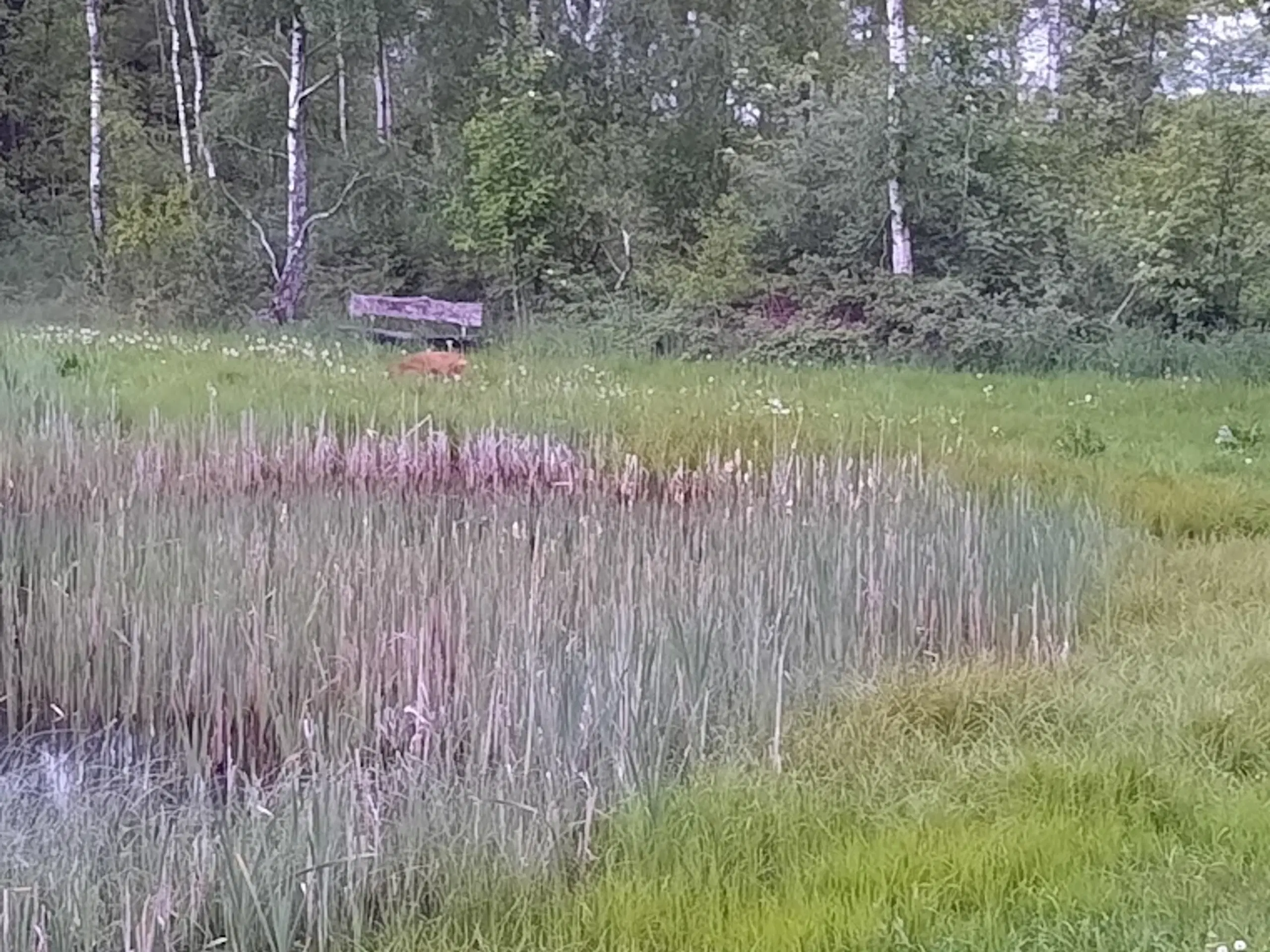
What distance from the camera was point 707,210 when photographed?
55.4ft

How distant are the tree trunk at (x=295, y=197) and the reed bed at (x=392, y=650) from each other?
406 inches

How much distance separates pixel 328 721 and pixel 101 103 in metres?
19.0

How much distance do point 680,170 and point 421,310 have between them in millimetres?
4633

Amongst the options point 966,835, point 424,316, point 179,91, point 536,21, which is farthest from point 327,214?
point 966,835

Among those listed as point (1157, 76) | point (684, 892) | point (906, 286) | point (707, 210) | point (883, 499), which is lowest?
point (684, 892)

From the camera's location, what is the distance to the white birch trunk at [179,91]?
1958 centimetres

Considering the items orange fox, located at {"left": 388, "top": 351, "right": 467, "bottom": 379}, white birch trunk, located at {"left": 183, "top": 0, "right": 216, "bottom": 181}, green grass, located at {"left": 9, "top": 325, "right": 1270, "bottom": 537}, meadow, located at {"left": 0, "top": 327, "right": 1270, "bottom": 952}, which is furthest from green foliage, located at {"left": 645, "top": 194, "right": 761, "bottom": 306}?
meadow, located at {"left": 0, "top": 327, "right": 1270, "bottom": 952}

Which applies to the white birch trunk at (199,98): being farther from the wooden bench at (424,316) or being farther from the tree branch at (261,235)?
the wooden bench at (424,316)

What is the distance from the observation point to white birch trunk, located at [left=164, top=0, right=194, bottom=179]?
1958 cm

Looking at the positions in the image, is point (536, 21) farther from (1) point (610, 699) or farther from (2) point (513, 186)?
(1) point (610, 699)

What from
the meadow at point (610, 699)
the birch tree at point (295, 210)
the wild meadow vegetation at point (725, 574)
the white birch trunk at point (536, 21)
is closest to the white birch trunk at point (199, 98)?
the birch tree at point (295, 210)

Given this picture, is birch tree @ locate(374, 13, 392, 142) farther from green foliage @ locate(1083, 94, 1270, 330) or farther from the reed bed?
the reed bed

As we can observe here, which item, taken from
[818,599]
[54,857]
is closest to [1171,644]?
[818,599]

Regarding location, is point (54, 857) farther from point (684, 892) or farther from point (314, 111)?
point (314, 111)
